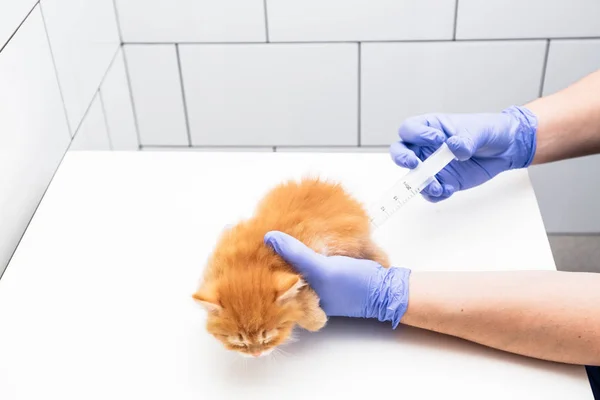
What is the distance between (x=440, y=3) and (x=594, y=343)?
0.93 m

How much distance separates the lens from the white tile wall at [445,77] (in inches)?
62.6

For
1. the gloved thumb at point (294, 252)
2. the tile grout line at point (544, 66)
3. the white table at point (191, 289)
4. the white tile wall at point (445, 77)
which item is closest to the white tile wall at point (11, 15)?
the white table at point (191, 289)

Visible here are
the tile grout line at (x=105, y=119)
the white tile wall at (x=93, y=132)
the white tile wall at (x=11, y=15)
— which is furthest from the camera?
the tile grout line at (x=105, y=119)

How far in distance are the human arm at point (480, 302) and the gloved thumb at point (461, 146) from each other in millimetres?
202

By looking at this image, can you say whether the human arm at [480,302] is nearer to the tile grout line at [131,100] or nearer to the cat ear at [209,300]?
the cat ear at [209,300]

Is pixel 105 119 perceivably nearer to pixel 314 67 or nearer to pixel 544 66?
pixel 314 67

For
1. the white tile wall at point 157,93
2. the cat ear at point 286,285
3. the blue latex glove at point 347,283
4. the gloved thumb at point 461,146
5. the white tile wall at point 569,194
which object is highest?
the white tile wall at point 569,194

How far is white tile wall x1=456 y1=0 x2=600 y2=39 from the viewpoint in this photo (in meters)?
1.52

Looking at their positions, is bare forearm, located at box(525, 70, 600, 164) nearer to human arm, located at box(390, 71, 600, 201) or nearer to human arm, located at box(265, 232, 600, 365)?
human arm, located at box(390, 71, 600, 201)

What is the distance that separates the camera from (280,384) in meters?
0.83

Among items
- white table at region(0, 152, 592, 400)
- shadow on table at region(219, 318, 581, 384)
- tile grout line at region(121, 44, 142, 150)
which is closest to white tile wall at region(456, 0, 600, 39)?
white table at region(0, 152, 592, 400)

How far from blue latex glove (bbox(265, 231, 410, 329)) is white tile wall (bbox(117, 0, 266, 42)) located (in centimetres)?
86

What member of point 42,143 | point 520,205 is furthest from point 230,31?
point 520,205

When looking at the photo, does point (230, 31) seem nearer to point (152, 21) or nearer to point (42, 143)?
point (152, 21)
